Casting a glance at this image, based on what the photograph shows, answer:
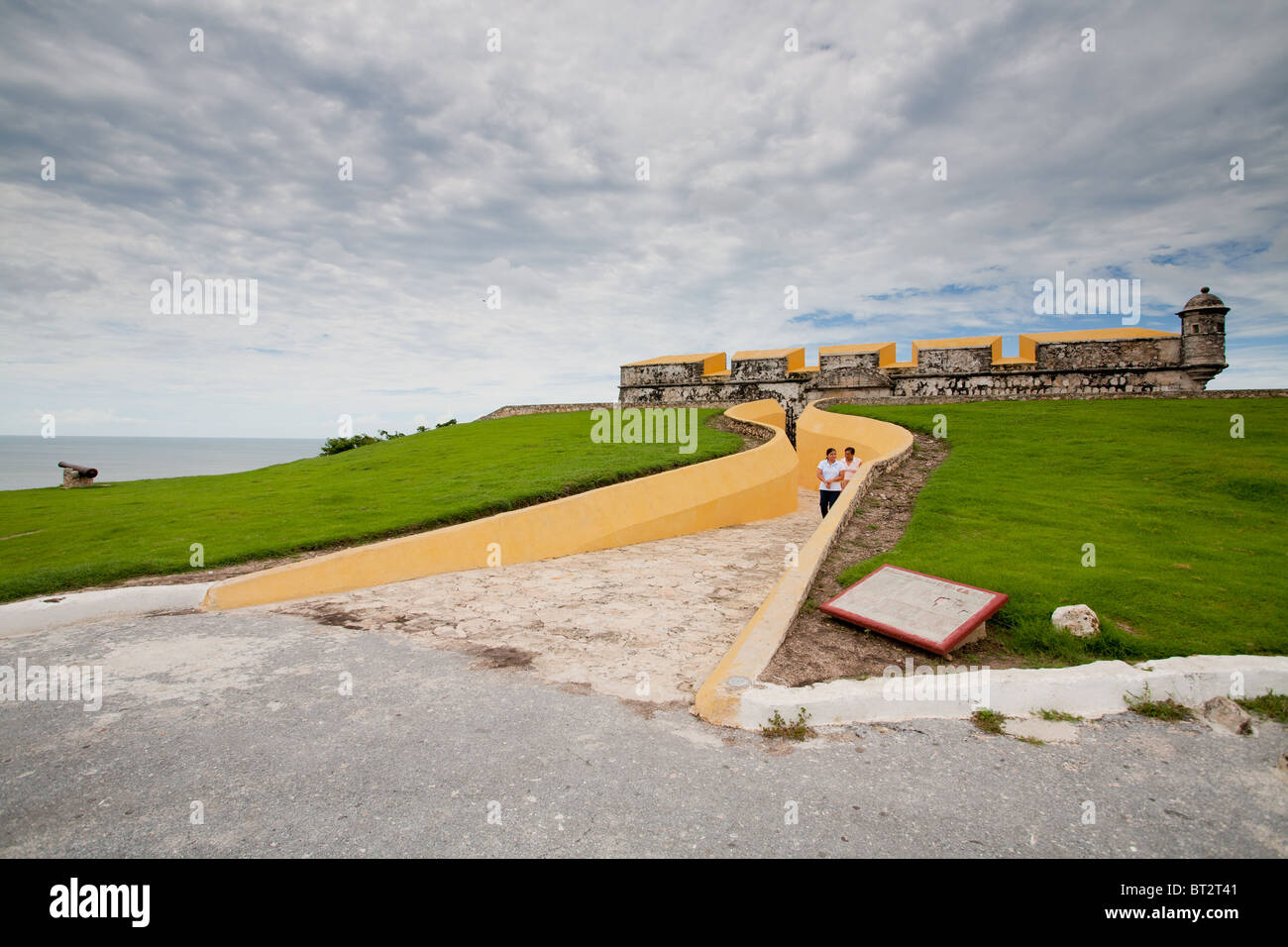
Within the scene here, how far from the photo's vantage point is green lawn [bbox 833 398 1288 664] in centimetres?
476

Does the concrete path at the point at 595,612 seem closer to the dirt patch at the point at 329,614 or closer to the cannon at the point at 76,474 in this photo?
the dirt patch at the point at 329,614

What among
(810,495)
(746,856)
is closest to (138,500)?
(746,856)

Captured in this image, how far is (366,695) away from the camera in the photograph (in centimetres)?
418

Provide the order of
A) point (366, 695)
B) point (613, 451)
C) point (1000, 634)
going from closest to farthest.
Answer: point (366, 695)
point (1000, 634)
point (613, 451)

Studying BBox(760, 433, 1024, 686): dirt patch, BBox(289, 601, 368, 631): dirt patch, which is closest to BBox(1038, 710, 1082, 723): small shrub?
BBox(760, 433, 1024, 686): dirt patch

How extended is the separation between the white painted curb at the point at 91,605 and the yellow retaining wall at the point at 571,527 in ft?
0.85

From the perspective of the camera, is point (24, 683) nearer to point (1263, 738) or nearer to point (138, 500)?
point (1263, 738)

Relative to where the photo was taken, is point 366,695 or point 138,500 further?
point 138,500

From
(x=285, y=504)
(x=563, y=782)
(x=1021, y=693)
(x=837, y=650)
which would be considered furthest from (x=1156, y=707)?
(x=285, y=504)

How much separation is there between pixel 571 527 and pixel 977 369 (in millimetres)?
20314

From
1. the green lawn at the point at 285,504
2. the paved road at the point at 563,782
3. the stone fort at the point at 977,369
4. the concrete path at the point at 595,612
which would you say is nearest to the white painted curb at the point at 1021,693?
the paved road at the point at 563,782
